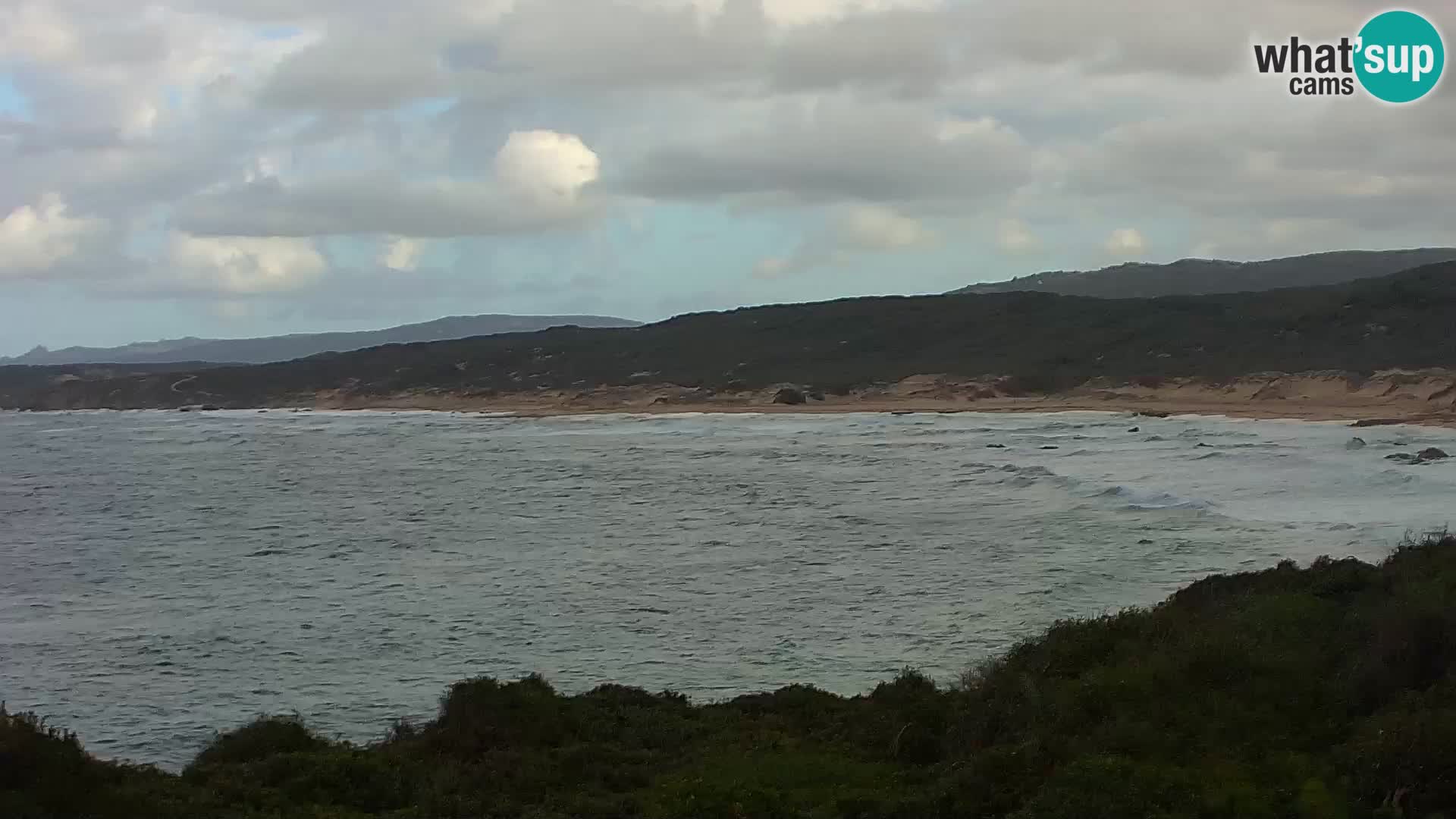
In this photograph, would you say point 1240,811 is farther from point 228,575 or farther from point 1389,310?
point 1389,310

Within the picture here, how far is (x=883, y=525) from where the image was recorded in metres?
28.0

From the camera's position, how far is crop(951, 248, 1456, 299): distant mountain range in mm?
146125

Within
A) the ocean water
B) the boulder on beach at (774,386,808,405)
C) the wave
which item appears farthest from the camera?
the boulder on beach at (774,386,808,405)

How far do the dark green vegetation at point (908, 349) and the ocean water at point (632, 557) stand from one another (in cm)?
1801

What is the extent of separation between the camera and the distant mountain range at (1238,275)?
14612 centimetres

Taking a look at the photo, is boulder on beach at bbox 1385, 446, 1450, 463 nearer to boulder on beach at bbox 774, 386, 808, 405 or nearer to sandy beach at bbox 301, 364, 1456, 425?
sandy beach at bbox 301, 364, 1456, 425

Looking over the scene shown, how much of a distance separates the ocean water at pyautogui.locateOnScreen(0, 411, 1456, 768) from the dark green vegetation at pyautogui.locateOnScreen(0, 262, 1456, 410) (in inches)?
709

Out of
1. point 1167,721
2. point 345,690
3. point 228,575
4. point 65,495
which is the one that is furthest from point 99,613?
point 65,495

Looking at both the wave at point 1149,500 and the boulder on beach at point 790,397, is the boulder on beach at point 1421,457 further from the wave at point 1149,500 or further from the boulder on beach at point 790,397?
the boulder on beach at point 790,397

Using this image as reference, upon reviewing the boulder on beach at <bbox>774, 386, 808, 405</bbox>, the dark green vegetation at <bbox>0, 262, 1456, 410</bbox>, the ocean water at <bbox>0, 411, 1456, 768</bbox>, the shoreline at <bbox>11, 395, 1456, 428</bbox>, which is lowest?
the ocean water at <bbox>0, 411, 1456, 768</bbox>

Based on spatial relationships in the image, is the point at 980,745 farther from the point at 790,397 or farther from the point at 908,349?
the point at 908,349

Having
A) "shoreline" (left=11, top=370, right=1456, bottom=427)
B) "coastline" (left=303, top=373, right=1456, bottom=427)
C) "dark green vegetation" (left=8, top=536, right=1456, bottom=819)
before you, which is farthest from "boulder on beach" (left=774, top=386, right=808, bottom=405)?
"dark green vegetation" (left=8, top=536, right=1456, bottom=819)

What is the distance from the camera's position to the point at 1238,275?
153 m

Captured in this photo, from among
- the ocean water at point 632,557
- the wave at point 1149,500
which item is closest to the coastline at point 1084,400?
the ocean water at point 632,557
